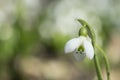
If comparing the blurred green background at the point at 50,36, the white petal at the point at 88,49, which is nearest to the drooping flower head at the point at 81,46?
the white petal at the point at 88,49

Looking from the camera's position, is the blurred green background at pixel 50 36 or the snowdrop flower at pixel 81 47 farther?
the blurred green background at pixel 50 36

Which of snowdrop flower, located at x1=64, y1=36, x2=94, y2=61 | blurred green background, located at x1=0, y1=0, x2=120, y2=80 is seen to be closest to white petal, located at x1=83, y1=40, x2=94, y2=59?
snowdrop flower, located at x1=64, y1=36, x2=94, y2=61

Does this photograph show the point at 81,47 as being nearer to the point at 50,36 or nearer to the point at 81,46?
the point at 81,46

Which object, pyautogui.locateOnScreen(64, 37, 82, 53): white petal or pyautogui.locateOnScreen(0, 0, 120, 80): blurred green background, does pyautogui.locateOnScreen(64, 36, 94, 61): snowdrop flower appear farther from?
pyautogui.locateOnScreen(0, 0, 120, 80): blurred green background

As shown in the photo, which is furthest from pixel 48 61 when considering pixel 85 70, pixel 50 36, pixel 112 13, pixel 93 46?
pixel 93 46

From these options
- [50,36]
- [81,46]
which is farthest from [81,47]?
[50,36]

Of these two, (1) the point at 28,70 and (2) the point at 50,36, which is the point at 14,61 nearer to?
(1) the point at 28,70

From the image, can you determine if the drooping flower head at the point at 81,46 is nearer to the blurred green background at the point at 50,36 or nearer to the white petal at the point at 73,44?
the white petal at the point at 73,44
